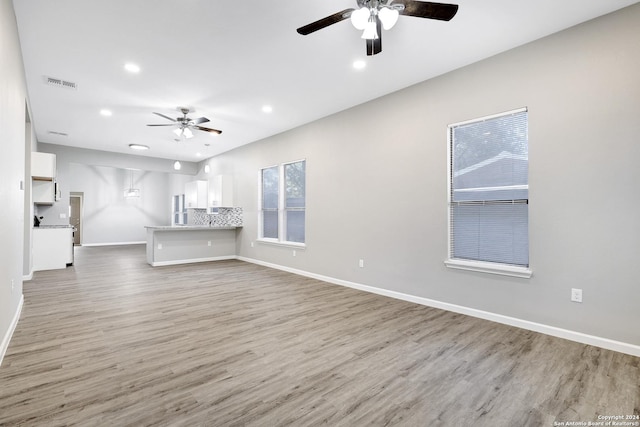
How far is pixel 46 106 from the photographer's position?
5.02 meters

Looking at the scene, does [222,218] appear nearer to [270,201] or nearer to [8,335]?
[270,201]

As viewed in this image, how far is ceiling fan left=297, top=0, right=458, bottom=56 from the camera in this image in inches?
83.9

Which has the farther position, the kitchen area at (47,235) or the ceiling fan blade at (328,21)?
the kitchen area at (47,235)

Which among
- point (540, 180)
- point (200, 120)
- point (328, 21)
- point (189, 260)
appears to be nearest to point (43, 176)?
point (189, 260)

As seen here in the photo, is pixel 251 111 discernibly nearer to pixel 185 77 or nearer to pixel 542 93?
pixel 185 77

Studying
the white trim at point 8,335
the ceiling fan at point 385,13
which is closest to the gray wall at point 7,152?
the white trim at point 8,335

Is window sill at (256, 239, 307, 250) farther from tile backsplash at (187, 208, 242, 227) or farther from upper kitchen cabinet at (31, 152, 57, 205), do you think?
upper kitchen cabinet at (31, 152, 57, 205)

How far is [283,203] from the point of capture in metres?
6.70

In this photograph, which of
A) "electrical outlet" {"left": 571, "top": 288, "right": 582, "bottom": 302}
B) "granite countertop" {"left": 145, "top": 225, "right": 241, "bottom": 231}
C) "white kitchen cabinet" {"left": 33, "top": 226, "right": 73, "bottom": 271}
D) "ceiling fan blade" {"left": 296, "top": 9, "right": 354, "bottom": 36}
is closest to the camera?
"ceiling fan blade" {"left": 296, "top": 9, "right": 354, "bottom": 36}

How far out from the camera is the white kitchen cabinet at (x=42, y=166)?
585cm

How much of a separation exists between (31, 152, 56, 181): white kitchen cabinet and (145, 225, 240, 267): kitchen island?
2072 mm

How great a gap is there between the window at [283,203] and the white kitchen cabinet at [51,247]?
13.6ft

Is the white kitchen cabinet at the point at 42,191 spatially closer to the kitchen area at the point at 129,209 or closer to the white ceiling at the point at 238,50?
the kitchen area at the point at 129,209

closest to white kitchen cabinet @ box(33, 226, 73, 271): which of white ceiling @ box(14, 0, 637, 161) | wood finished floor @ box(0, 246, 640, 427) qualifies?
white ceiling @ box(14, 0, 637, 161)
